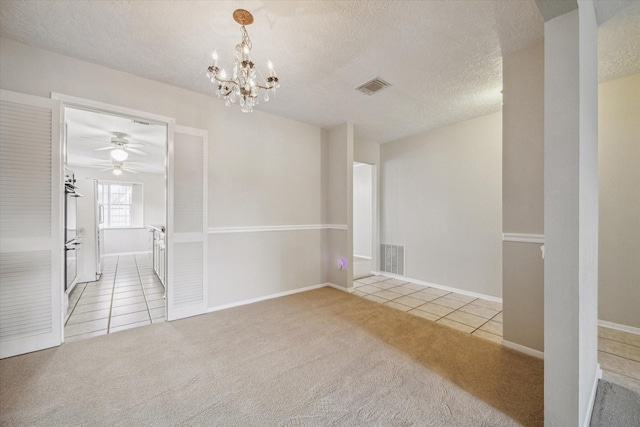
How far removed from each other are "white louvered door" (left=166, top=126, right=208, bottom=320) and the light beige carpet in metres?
0.32

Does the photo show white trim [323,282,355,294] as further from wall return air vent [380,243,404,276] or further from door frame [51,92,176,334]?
door frame [51,92,176,334]

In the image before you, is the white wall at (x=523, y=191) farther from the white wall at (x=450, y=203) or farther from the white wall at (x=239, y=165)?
the white wall at (x=239, y=165)

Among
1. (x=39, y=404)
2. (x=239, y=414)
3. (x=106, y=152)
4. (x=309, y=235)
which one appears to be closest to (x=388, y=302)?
(x=309, y=235)

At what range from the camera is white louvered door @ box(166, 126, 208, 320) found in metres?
2.93

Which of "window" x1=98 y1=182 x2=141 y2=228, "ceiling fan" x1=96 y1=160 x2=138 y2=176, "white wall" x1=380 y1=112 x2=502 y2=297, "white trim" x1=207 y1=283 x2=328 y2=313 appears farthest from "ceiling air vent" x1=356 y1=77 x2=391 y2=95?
"window" x1=98 y1=182 x2=141 y2=228

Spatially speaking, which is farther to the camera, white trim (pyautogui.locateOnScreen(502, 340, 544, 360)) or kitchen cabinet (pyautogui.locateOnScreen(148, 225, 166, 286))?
kitchen cabinet (pyautogui.locateOnScreen(148, 225, 166, 286))

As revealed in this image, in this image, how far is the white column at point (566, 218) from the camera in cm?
129

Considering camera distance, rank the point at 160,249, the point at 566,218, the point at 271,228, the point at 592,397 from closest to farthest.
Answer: the point at 566,218 → the point at 592,397 → the point at 271,228 → the point at 160,249

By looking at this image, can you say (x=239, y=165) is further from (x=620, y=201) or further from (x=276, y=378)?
(x=620, y=201)

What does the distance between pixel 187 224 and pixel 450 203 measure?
3.92 m

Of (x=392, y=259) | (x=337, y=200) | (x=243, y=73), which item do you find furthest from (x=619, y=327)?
(x=243, y=73)

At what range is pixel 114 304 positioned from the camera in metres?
3.45

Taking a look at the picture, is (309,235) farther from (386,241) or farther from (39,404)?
(39,404)

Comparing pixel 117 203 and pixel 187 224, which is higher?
pixel 117 203
